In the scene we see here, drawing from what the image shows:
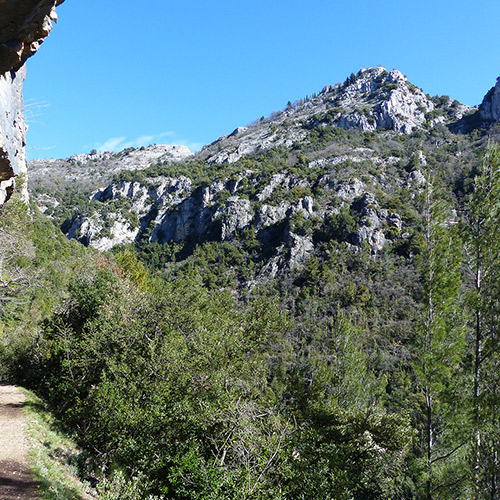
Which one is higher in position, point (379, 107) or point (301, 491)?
point (379, 107)

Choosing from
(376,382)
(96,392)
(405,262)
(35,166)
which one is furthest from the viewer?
(35,166)

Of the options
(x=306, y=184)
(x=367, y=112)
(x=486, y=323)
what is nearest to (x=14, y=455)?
(x=486, y=323)

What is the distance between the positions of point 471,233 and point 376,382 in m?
27.8

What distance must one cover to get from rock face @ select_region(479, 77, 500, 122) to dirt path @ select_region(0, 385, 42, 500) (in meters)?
130

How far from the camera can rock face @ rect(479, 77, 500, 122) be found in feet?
326

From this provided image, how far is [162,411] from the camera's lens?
28.9ft

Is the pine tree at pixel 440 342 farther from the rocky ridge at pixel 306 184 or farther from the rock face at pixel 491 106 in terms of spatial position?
the rock face at pixel 491 106

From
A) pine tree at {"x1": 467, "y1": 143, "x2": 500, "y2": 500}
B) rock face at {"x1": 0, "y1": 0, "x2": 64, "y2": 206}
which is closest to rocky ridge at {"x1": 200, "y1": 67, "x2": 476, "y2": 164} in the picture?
pine tree at {"x1": 467, "y1": 143, "x2": 500, "y2": 500}

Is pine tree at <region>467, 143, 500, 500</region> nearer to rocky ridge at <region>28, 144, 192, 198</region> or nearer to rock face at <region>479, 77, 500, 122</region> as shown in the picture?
rock face at <region>479, 77, 500, 122</region>

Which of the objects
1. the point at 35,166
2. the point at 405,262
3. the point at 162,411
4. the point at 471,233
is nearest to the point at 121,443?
the point at 162,411

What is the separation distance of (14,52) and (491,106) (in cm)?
13261

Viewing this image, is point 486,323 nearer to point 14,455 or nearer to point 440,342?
point 440,342

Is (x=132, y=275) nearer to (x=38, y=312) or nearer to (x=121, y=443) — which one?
(x=38, y=312)

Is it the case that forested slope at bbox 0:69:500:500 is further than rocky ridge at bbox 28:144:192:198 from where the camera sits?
No
